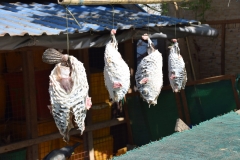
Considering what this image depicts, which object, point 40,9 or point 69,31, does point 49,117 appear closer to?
point 40,9

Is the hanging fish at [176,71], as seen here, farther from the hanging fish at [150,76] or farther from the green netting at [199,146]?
the green netting at [199,146]

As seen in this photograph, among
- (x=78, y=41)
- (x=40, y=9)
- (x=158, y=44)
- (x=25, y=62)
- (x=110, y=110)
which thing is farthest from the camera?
(x=158, y=44)

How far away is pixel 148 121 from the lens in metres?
8.67

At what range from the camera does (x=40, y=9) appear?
24.4 feet

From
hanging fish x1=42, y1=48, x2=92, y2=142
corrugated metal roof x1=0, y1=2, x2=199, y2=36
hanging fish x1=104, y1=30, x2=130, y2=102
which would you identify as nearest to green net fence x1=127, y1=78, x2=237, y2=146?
corrugated metal roof x1=0, y1=2, x2=199, y2=36

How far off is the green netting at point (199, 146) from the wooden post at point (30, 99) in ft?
6.89

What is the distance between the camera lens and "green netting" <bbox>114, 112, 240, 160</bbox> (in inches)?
201

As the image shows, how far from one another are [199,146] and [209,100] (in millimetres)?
3431

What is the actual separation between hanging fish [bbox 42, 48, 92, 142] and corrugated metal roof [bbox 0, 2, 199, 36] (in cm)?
90

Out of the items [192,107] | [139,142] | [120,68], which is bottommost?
[139,142]

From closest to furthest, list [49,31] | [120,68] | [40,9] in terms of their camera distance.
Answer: [120,68] < [49,31] < [40,9]

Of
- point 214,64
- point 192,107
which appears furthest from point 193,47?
point 192,107

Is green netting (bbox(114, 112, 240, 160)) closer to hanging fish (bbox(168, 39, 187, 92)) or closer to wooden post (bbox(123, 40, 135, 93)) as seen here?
hanging fish (bbox(168, 39, 187, 92))

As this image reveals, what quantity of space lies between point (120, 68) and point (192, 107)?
161 inches
